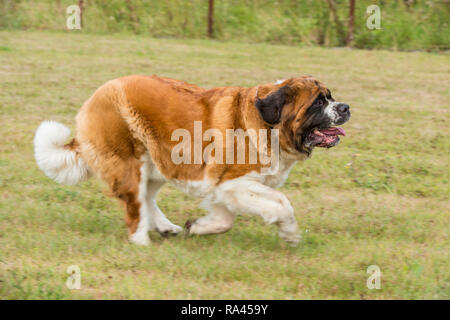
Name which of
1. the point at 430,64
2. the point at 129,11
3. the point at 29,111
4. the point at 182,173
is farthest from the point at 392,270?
the point at 129,11

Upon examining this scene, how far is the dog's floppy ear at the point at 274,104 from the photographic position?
4500 mm

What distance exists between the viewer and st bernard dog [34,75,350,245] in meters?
4.55

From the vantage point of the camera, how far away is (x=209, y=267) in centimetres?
437

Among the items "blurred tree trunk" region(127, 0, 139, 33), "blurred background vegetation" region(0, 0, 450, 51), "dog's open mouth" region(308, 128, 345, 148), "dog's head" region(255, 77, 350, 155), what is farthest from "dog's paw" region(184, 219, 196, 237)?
"blurred tree trunk" region(127, 0, 139, 33)

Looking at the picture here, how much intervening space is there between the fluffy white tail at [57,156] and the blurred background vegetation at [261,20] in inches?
474

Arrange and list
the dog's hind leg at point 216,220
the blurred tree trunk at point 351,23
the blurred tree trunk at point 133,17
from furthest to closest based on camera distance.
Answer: the blurred tree trunk at point 133,17 → the blurred tree trunk at point 351,23 → the dog's hind leg at point 216,220

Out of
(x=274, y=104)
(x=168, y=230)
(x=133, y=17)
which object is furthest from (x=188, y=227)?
(x=133, y=17)

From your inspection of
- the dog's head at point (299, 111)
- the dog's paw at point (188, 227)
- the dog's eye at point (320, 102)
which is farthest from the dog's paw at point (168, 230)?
the dog's eye at point (320, 102)

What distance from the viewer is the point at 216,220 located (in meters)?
4.86

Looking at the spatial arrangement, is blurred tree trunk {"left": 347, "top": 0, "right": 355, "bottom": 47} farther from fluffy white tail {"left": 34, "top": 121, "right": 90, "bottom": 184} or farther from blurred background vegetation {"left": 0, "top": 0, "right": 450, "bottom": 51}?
fluffy white tail {"left": 34, "top": 121, "right": 90, "bottom": 184}

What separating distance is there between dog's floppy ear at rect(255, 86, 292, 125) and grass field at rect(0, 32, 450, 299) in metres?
1.06

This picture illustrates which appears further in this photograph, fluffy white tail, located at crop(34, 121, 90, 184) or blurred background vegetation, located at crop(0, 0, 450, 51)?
blurred background vegetation, located at crop(0, 0, 450, 51)

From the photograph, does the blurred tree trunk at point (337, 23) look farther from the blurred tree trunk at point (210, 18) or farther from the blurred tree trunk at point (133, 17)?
the blurred tree trunk at point (133, 17)

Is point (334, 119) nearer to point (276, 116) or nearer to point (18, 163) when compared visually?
point (276, 116)
